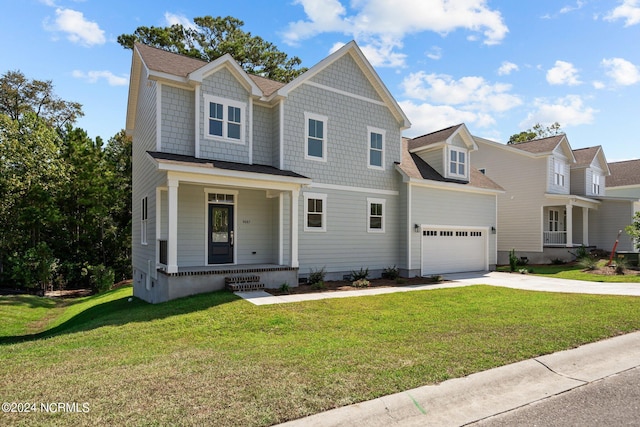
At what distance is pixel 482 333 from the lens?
689cm

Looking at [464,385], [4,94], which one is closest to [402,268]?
[464,385]

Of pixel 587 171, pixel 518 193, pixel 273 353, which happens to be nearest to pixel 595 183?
pixel 587 171

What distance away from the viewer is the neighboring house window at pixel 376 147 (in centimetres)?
1593

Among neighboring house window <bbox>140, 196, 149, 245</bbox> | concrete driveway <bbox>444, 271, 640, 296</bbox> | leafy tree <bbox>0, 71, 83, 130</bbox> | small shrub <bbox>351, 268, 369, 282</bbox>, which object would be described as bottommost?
concrete driveway <bbox>444, 271, 640, 296</bbox>

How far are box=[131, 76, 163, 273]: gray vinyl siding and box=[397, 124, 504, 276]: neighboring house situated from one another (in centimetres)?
968

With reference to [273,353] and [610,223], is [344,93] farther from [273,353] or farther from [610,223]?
[610,223]

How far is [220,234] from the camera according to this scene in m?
13.0

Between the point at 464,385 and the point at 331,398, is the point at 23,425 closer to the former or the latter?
the point at 331,398

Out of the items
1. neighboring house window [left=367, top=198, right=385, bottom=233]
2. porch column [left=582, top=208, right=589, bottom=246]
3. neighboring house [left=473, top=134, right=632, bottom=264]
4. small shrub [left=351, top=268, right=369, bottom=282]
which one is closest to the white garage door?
neighboring house window [left=367, top=198, right=385, bottom=233]

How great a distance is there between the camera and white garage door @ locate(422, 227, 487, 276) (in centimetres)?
1662

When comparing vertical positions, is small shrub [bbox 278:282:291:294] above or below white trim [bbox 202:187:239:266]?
below

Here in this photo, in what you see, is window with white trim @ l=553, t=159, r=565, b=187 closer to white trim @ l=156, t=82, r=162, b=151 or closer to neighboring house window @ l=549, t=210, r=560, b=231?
neighboring house window @ l=549, t=210, r=560, b=231

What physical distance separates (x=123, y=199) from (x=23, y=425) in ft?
85.6

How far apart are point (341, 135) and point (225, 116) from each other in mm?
4656
